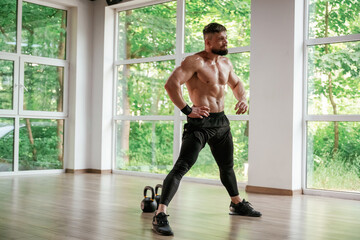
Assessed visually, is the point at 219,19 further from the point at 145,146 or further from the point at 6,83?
the point at 6,83

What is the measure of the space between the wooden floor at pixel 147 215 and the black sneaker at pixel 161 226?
0.04 metres

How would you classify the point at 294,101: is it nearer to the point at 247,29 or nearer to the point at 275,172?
the point at 275,172

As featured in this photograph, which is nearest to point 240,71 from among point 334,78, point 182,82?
point 334,78

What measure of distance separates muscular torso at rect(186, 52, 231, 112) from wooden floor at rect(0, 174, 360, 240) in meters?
0.85

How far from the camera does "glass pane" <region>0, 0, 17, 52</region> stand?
6.60 metres

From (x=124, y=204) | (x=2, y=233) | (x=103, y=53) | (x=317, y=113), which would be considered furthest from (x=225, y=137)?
(x=103, y=53)

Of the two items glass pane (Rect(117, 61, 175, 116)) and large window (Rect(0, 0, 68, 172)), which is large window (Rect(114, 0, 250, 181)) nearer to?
glass pane (Rect(117, 61, 175, 116))

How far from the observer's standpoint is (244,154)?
5.68 meters

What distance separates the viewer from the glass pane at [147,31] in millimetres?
6668

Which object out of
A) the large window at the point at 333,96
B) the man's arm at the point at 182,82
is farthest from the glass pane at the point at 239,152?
the man's arm at the point at 182,82

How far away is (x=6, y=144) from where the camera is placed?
21.7 ft

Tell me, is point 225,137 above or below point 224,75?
below

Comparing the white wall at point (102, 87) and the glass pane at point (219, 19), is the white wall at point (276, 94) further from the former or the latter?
the white wall at point (102, 87)

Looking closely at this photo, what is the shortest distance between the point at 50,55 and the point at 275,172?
3.97 metres
